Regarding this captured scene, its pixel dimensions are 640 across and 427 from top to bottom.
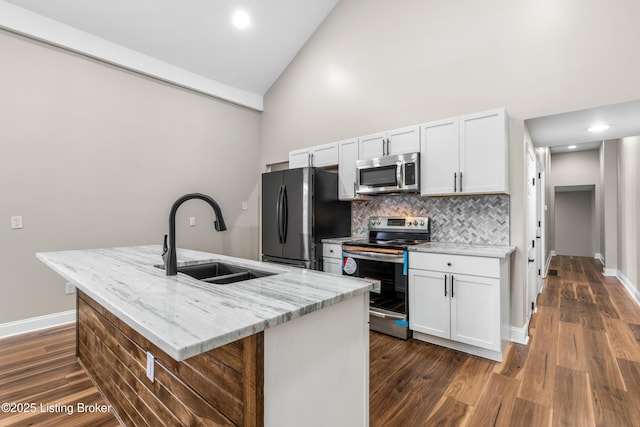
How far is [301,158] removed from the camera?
14.2 feet

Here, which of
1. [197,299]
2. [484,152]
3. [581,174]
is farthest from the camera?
[581,174]

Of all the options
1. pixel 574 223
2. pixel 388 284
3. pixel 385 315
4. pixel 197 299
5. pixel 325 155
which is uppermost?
pixel 325 155

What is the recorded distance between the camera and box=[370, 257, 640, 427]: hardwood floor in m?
1.84

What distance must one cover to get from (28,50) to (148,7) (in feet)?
4.16

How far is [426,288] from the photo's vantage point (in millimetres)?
2807

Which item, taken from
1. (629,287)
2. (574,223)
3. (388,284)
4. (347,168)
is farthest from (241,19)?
(574,223)

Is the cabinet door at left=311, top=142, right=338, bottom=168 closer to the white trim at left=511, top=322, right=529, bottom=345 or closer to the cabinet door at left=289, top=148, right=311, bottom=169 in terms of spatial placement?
the cabinet door at left=289, top=148, right=311, bottom=169

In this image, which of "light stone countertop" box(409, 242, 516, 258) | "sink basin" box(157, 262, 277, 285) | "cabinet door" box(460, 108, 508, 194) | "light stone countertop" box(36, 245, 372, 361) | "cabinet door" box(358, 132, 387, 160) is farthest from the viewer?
"cabinet door" box(358, 132, 387, 160)

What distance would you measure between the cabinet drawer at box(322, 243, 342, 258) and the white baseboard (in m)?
2.86

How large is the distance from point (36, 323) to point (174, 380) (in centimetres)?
305

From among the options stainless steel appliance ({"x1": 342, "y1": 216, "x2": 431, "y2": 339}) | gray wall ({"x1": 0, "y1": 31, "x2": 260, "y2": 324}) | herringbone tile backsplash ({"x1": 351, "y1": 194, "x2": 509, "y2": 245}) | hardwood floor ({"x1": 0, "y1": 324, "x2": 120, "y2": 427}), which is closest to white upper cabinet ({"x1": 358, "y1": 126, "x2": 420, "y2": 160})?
herringbone tile backsplash ({"x1": 351, "y1": 194, "x2": 509, "y2": 245})

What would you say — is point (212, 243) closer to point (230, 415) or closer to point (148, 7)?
point (148, 7)

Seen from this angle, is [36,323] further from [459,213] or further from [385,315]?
[459,213]

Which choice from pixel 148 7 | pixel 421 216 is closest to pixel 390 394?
pixel 421 216
